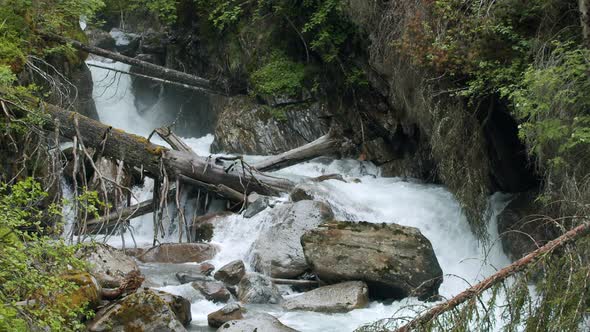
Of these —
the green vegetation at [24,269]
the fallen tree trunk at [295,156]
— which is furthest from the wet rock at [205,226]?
the green vegetation at [24,269]

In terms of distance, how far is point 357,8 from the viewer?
37.8ft

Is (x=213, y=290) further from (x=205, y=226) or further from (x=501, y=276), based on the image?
(x=501, y=276)

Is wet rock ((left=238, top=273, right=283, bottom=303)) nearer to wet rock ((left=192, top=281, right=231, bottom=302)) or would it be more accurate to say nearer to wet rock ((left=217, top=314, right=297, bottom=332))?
wet rock ((left=192, top=281, right=231, bottom=302))

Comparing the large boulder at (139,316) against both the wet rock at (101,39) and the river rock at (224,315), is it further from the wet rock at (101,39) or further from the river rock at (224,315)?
the wet rock at (101,39)

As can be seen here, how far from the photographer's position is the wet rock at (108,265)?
7.35 meters

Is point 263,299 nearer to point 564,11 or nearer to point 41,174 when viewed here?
point 41,174

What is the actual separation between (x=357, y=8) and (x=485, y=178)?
3.90m

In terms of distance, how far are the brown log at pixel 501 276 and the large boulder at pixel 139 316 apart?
3560mm

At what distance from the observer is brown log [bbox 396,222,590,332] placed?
12.5 feet

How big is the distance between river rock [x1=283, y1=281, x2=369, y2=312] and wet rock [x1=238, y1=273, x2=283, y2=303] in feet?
0.67

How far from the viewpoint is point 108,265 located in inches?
308

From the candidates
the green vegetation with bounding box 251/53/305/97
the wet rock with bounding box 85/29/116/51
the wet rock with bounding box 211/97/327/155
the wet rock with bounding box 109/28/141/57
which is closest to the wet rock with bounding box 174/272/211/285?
the wet rock with bounding box 211/97/327/155

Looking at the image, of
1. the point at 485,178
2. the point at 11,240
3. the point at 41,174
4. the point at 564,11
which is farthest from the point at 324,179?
the point at 11,240

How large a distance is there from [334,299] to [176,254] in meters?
2.87
